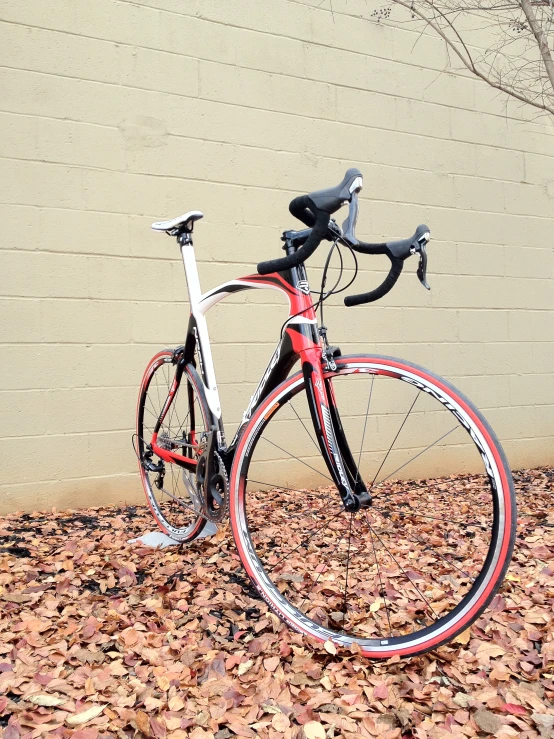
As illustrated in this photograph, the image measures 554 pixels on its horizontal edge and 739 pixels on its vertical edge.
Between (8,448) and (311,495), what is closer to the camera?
(8,448)

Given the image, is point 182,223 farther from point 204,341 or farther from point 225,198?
point 225,198

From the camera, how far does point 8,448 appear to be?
321 cm

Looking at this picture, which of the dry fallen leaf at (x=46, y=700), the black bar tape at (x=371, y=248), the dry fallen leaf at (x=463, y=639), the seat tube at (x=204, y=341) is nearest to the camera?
the dry fallen leaf at (x=46, y=700)

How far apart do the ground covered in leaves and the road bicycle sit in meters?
0.12

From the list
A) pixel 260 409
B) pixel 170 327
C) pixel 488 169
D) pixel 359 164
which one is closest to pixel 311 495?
pixel 170 327

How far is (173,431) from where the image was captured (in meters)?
2.84

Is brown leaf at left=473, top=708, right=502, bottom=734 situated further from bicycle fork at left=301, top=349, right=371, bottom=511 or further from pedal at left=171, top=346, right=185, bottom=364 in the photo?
pedal at left=171, top=346, right=185, bottom=364

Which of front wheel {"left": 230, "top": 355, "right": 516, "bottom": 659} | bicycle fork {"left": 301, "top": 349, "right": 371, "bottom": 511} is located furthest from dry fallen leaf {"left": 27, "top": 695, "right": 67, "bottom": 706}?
bicycle fork {"left": 301, "top": 349, "right": 371, "bottom": 511}

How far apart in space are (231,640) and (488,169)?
3.70 metres

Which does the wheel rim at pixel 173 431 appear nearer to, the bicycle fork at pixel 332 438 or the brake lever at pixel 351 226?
the bicycle fork at pixel 332 438

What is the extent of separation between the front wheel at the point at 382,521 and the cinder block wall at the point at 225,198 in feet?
1.27

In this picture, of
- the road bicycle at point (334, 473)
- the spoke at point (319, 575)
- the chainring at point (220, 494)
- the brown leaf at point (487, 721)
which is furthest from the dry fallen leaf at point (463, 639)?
the chainring at point (220, 494)

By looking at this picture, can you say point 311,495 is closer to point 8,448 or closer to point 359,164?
point 8,448

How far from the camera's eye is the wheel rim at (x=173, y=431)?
253 centimetres
